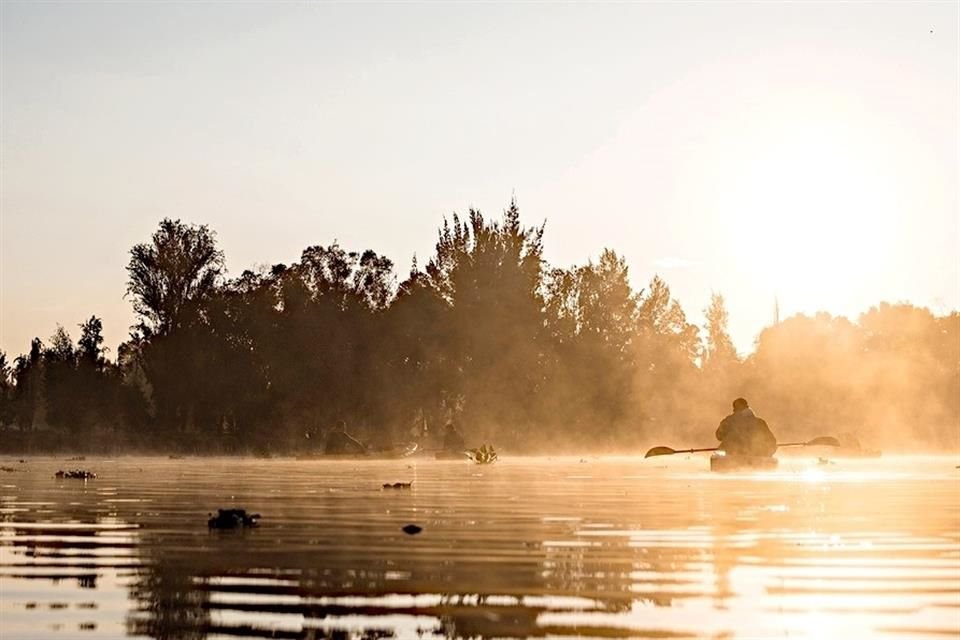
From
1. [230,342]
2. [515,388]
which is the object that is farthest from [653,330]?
[230,342]

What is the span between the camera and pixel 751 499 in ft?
100

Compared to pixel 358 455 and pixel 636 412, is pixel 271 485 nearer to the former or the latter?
pixel 358 455

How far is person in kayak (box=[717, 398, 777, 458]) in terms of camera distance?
193 feet

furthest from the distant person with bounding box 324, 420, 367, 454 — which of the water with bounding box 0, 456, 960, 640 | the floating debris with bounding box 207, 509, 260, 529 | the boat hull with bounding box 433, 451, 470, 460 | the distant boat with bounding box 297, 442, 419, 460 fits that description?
the floating debris with bounding box 207, 509, 260, 529

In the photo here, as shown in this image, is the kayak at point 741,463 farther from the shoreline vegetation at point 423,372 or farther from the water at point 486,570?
the shoreline vegetation at point 423,372

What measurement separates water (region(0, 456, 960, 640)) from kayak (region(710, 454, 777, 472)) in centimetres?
2819

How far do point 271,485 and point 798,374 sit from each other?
103341 millimetres

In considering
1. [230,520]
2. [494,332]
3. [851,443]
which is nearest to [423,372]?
[494,332]

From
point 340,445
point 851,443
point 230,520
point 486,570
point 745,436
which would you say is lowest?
point 486,570

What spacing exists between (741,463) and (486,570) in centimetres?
4388

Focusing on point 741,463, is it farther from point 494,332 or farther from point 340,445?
point 494,332

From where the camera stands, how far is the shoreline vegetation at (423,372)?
108688 mm

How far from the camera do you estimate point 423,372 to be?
4530 inches

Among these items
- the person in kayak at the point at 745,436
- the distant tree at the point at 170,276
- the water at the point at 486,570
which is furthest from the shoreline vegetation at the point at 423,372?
the water at the point at 486,570
